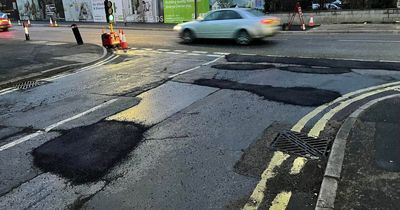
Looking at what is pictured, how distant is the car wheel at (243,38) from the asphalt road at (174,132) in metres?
4.13

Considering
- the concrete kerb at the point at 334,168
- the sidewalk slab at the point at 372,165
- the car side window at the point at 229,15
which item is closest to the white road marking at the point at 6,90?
the concrete kerb at the point at 334,168

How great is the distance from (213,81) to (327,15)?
18358 mm

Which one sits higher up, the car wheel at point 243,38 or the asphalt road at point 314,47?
the car wheel at point 243,38

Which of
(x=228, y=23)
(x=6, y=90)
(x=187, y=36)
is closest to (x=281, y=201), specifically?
(x=6, y=90)

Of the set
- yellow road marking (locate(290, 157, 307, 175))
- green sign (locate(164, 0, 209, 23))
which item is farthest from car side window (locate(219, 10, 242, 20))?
green sign (locate(164, 0, 209, 23))

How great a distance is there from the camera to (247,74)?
1068 centimetres

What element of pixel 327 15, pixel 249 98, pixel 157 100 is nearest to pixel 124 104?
pixel 157 100

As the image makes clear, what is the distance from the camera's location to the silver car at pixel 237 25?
53.8 feet

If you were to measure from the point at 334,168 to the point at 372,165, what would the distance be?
478mm

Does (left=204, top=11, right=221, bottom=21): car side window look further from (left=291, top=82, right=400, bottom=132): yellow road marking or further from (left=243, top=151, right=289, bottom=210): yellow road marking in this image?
(left=243, top=151, right=289, bottom=210): yellow road marking

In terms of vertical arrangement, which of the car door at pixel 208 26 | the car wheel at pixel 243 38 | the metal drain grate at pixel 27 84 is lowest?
the metal drain grate at pixel 27 84

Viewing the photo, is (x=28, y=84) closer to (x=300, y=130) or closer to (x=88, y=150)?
(x=88, y=150)

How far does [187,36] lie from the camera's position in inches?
732

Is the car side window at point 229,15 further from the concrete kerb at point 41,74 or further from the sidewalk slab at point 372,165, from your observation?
the sidewalk slab at point 372,165
